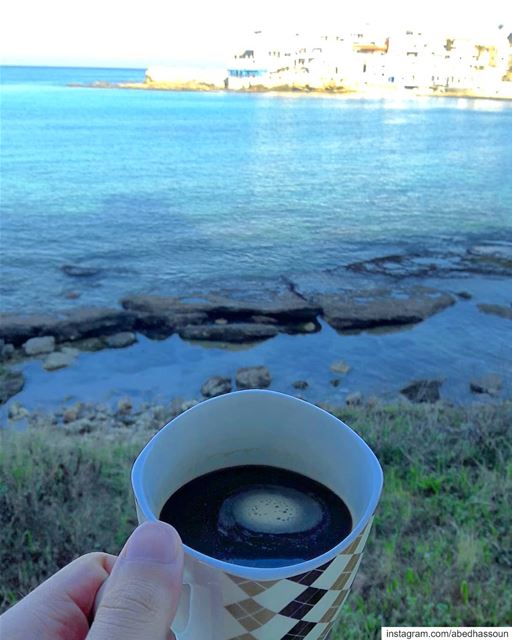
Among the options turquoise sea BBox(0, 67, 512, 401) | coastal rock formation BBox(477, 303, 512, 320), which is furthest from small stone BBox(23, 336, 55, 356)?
coastal rock formation BBox(477, 303, 512, 320)

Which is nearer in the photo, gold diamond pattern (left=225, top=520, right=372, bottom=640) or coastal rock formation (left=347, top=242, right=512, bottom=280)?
gold diamond pattern (left=225, top=520, right=372, bottom=640)

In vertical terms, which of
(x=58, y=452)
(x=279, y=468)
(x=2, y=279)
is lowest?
(x=2, y=279)

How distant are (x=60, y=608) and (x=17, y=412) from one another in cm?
490

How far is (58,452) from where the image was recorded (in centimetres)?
269

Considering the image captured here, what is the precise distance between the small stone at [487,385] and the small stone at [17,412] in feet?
13.8

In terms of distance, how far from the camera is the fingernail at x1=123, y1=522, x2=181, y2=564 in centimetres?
56

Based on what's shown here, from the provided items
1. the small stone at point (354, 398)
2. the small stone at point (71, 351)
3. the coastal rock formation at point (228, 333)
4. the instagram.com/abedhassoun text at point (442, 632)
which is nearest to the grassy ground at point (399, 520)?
the instagram.com/abedhassoun text at point (442, 632)

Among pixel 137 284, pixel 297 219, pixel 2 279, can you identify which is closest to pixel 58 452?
pixel 137 284

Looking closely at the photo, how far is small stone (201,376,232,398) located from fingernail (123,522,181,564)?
16.2 feet

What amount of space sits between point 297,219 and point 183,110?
33838mm

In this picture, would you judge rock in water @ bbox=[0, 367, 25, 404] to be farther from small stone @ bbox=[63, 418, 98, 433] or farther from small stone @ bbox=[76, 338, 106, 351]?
small stone @ bbox=[63, 418, 98, 433]

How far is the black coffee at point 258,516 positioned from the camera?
2.13 feet

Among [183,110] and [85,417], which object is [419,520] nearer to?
[85,417]

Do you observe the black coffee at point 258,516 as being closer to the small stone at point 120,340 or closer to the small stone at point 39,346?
the small stone at point 120,340
